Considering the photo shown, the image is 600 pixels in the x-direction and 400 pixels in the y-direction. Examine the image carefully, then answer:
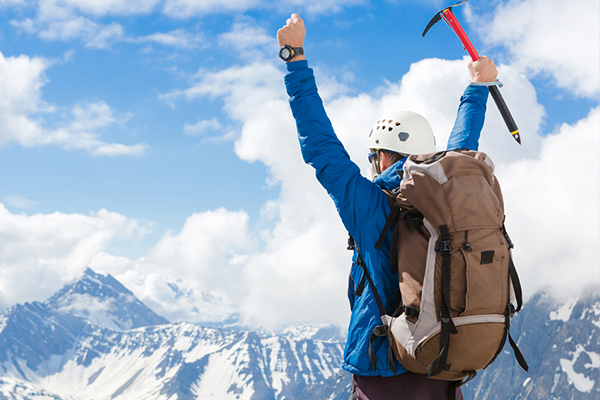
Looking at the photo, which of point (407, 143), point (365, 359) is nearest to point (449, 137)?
point (407, 143)

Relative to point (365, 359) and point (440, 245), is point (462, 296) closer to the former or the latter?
point (440, 245)

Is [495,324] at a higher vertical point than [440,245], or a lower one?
lower

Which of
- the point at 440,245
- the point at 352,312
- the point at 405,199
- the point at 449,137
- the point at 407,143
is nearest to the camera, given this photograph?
the point at 440,245

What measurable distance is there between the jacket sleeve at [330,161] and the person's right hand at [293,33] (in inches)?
22.0

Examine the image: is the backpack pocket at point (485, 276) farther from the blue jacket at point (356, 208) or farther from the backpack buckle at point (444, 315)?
the blue jacket at point (356, 208)

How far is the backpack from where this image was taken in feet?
16.4

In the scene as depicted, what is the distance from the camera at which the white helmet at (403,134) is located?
6844 millimetres

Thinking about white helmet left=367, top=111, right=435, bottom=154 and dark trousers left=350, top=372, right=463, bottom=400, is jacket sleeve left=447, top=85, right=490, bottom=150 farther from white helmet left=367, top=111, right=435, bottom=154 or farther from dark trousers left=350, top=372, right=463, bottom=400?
Answer: dark trousers left=350, top=372, right=463, bottom=400

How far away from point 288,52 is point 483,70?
363 cm

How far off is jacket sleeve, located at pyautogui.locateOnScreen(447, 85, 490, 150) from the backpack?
2607 millimetres

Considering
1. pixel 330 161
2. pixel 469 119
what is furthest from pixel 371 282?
pixel 469 119

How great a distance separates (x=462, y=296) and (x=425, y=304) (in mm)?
372

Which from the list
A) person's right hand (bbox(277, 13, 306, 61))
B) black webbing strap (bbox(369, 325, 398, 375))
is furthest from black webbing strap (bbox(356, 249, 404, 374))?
person's right hand (bbox(277, 13, 306, 61))

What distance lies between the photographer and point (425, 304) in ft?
16.8
